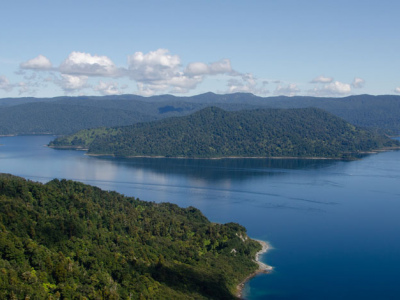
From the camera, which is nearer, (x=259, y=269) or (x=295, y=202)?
(x=259, y=269)

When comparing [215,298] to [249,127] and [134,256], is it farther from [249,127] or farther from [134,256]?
[249,127]

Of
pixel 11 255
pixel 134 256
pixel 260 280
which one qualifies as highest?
pixel 11 255

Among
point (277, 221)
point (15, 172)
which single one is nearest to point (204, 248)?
point (277, 221)

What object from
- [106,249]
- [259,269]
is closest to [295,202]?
[259,269]

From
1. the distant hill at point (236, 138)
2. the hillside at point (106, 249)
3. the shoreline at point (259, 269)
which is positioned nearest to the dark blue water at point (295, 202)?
the shoreline at point (259, 269)

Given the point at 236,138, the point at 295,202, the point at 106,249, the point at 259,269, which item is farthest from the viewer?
the point at 236,138

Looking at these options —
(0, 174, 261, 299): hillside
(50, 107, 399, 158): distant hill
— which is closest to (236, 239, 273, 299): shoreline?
(0, 174, 261, 299): hillside

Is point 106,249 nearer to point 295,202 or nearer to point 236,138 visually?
point 295,202
